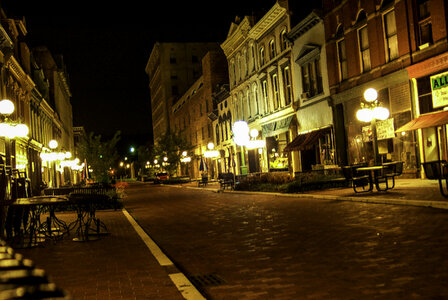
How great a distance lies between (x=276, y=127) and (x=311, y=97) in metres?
6.50

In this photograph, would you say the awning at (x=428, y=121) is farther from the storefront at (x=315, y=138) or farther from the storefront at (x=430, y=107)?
the storefront at (x=315, y=138)

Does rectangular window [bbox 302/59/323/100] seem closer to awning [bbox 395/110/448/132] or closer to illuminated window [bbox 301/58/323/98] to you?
illuminated window [bbox 301/58/323/98]

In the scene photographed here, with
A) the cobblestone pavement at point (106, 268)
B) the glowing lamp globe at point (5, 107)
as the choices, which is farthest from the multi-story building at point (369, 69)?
the glowing lamp globe at point (5, 107)

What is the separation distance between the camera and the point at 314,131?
31609mm

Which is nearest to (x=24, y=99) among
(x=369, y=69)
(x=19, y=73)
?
(x=19, y=73)

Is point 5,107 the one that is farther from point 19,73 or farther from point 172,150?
point 172,150

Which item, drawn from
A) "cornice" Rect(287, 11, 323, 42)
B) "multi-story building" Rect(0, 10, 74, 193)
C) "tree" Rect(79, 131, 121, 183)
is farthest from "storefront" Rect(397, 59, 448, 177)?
"tree" Rect(79, 131, 121, 183)

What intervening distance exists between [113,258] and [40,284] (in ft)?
23.4

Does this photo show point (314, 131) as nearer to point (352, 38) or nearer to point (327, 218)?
point (352, 38)

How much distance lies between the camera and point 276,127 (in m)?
38.3

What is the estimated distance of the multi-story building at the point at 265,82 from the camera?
36281 millimetres

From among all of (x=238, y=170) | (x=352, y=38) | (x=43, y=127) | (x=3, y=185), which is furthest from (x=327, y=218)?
(x=43, y=127)

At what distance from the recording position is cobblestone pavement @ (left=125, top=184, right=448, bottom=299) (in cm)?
580

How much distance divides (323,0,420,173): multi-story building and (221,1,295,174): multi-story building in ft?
21.4
